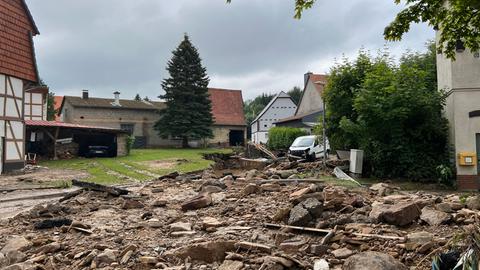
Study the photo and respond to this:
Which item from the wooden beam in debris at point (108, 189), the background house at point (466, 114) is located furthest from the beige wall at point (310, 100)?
the wooden beam in debris at point (108, 189)

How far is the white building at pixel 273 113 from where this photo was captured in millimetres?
59406

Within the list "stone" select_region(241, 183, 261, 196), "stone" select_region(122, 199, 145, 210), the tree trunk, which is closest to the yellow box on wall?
"stone" select_region(241, 183, 261, 196)

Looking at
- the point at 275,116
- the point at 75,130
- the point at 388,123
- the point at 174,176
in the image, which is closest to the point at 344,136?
the point at 388,123

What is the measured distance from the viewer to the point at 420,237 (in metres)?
5.76

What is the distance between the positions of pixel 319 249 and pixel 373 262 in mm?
1123

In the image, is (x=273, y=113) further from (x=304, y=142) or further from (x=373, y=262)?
(x=373, y=262)

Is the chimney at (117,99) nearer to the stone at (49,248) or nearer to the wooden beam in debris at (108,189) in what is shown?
the wooden beam in debris at (108,189)

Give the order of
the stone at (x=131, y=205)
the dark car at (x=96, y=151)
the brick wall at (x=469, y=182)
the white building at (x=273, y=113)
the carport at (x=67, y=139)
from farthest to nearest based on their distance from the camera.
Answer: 1. the white building at (x=273, y=113)
2. the dark car at (x=96, y=151)
3. the carport at (x=67, y=139)
4. the brick wall at (x=469, y=182)
5. the stone at (x=131, y=205)

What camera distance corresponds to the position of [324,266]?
18.0 ft

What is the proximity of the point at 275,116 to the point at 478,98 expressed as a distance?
1721 inches

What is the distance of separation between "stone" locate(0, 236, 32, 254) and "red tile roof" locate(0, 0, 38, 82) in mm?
17081

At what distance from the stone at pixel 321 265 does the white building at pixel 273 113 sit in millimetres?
52608

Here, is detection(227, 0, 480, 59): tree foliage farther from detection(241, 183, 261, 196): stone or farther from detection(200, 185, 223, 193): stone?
detection(200, 185, 223, 193): stone

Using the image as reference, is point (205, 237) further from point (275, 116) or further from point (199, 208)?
point (275, 116)
